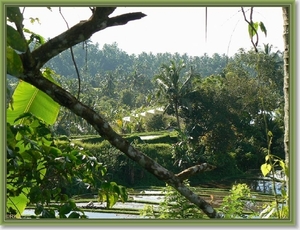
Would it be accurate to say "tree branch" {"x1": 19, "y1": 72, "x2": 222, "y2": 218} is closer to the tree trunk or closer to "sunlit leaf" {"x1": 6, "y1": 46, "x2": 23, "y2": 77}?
"sunlit leaf" {"x1": 6, "y1": 46, "x2": 23, "y2": 77}

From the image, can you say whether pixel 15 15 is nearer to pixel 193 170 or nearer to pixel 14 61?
pixel 14 61

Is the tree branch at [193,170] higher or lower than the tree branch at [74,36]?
lower

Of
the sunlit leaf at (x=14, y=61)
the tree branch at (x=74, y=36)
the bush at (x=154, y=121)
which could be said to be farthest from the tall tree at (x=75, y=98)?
the bush at (x=154, y=121)

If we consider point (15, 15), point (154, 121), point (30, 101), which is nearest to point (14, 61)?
point (15, 15)

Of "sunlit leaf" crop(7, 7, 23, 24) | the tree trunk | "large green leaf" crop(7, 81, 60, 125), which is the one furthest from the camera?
"large green leaf" crop(7, 81, 60, 125)

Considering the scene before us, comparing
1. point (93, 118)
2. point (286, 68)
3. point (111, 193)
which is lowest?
point (111, 193)

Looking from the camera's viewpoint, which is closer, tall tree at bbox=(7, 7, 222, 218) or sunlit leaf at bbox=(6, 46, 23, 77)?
sunlit leaf at bbox=(6, 46, 23, 77)

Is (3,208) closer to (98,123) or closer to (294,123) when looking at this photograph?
(98,123)

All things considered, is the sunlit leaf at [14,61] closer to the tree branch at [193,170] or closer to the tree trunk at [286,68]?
the tree branch at [193,170]

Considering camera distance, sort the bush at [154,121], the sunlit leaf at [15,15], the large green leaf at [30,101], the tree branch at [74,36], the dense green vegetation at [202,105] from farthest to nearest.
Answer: the bush at [154,121]
the dense green vegetation at [202,105]
the large green leaf at [30,101]
the tree branch at [74,36]
the sunlit leaf at [15,15]

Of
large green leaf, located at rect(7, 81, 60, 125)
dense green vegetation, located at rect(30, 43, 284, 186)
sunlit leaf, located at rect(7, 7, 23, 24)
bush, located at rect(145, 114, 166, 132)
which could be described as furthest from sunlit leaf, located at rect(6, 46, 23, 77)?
bush, located at rect(145, 114, 166, 132)

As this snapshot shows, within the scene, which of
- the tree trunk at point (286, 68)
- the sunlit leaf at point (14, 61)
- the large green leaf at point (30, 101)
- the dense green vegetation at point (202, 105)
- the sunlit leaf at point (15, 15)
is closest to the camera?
the sunlit leaf at point (14, 61)

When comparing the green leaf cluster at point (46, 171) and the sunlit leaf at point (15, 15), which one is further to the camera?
the green leaf cluster at point (46, 171)

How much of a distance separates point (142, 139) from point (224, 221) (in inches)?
63.9
